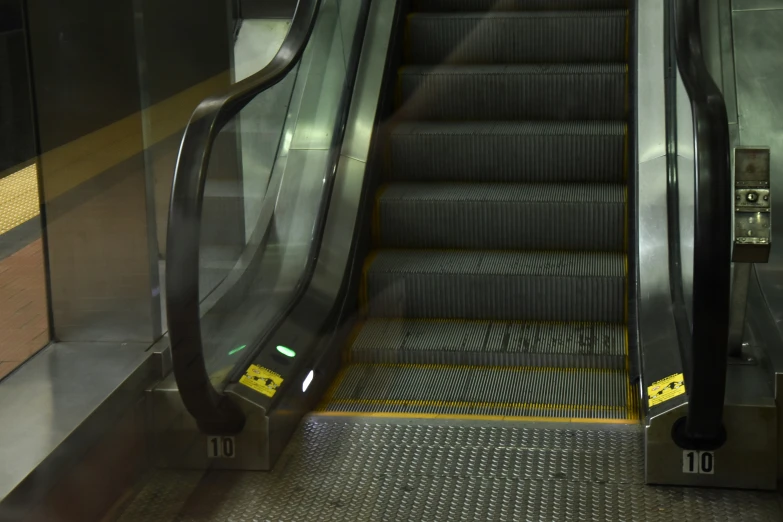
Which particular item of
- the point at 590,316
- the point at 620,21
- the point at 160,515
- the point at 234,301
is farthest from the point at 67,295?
the point at 620,21

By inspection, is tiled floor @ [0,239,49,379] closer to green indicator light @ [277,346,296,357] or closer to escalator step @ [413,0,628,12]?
green indicator light @ [277,346,296,357]

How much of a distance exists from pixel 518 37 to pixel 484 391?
2.42 meters

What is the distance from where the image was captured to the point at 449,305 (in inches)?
184

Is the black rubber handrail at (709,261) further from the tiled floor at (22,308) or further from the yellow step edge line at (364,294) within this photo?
the tiled floor at (22,308)

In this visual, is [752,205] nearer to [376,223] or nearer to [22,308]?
[376,223]

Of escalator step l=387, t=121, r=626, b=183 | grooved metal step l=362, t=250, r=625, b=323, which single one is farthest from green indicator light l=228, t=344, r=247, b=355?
escalator step l=387, t=121, r=626, b=183

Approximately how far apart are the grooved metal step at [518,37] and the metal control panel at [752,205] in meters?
2.54

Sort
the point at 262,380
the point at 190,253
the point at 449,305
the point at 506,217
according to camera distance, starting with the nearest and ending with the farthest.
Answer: the point at 190,253 → the point at 262,380 → the point at 449,305 → the point at 506,217

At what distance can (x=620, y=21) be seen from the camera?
18.4ft

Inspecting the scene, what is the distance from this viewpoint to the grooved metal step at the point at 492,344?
4273 millimetres

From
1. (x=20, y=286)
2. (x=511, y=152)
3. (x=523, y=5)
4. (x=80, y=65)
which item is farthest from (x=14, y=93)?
(x=523, y=5)

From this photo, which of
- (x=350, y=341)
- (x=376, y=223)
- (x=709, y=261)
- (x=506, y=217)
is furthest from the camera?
(x=376, y=223)

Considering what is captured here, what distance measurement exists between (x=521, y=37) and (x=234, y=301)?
2.72m

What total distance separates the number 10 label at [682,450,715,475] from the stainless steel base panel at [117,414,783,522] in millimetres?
69
